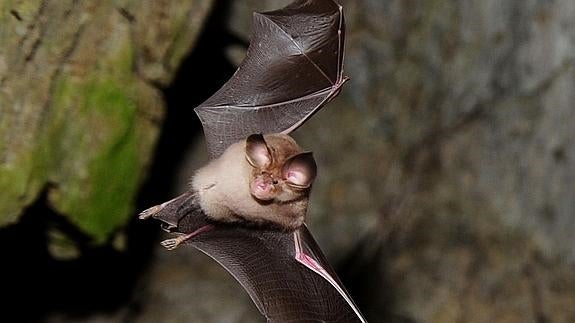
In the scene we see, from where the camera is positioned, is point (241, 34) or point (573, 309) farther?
point (573, 309)

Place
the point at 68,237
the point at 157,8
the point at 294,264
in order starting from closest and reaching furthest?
the point at 294,264, the point at 157,8, the point at 68,237

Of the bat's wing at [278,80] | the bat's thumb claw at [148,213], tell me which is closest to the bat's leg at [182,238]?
the bat's thumb claw at [148,213]

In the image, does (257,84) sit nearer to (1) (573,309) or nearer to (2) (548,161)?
(2) (548,161)

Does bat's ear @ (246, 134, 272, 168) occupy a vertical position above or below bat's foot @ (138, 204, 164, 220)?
above

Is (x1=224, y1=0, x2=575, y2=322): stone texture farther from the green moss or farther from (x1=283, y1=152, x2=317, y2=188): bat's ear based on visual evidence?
(x1=283, y1=152, x2=317, y2=188): bat's ear

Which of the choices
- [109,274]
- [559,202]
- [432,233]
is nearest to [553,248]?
[559,202]

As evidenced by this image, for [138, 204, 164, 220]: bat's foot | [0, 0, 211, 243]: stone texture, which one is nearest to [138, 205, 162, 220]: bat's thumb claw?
[138, 204, 164, 220]: bat's foot

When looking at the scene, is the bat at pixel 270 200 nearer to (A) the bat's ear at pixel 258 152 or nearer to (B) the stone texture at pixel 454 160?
(A) the bat's ear at pixel 258 152

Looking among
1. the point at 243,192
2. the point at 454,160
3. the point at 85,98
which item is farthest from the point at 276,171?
the point at 454,160
